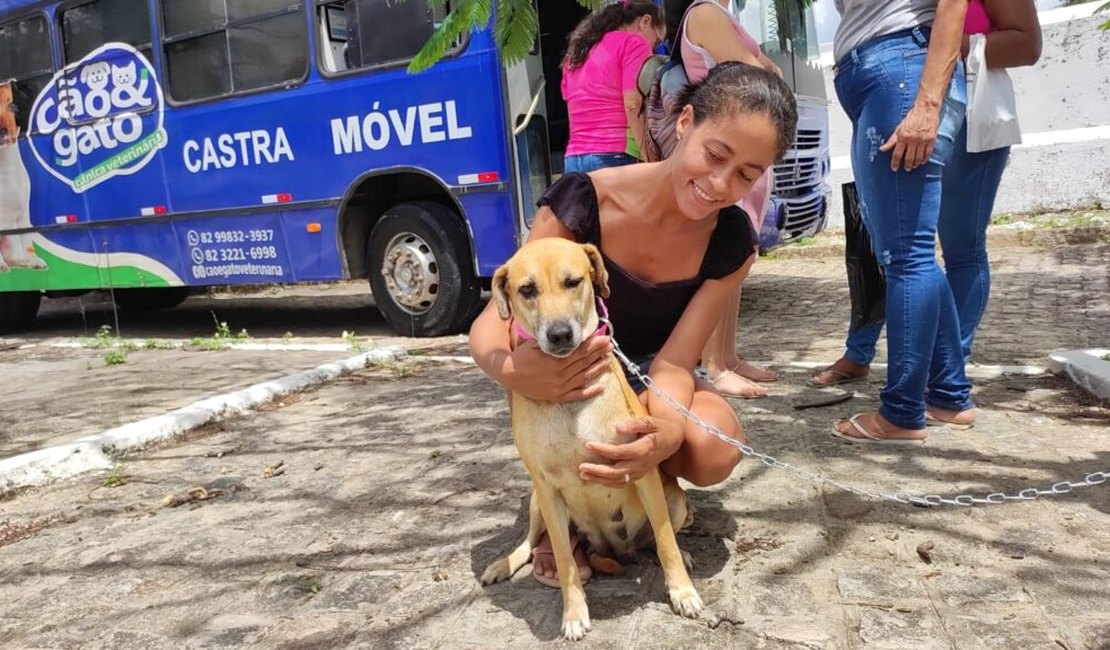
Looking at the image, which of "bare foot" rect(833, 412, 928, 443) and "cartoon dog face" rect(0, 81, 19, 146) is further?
"cartoon dog face" rect(0, 81, 19, 146)

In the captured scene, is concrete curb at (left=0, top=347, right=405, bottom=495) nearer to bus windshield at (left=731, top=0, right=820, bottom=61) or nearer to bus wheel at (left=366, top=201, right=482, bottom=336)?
bus wheel at (left=366, top=201, right=482, bottom=336)

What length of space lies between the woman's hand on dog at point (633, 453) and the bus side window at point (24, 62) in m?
8.44

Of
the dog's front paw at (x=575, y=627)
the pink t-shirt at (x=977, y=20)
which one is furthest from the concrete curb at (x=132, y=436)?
the pink t-shirt at (x=977, y=20)

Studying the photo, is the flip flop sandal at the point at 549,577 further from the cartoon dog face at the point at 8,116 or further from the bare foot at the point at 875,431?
the cartoon dog face at the point at 8,116

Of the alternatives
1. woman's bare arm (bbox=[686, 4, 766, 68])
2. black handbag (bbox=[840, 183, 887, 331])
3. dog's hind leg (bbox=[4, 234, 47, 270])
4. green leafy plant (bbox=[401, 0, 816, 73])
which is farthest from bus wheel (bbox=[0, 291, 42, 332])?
black handbag (bbox=[840, 183, 887, 331])

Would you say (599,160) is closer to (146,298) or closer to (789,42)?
(789,42)

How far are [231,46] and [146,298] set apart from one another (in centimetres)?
482

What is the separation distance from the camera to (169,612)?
2.18m

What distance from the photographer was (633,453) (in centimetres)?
182

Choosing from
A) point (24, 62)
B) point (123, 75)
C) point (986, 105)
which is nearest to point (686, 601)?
point (986, 105)

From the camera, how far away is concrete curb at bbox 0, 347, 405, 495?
3246mm

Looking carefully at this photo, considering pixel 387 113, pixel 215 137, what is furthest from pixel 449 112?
pixel 215 137

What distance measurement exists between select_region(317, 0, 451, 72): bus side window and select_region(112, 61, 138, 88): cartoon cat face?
2331 mm

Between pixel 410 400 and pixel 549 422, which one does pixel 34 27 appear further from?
pixel 549 422
